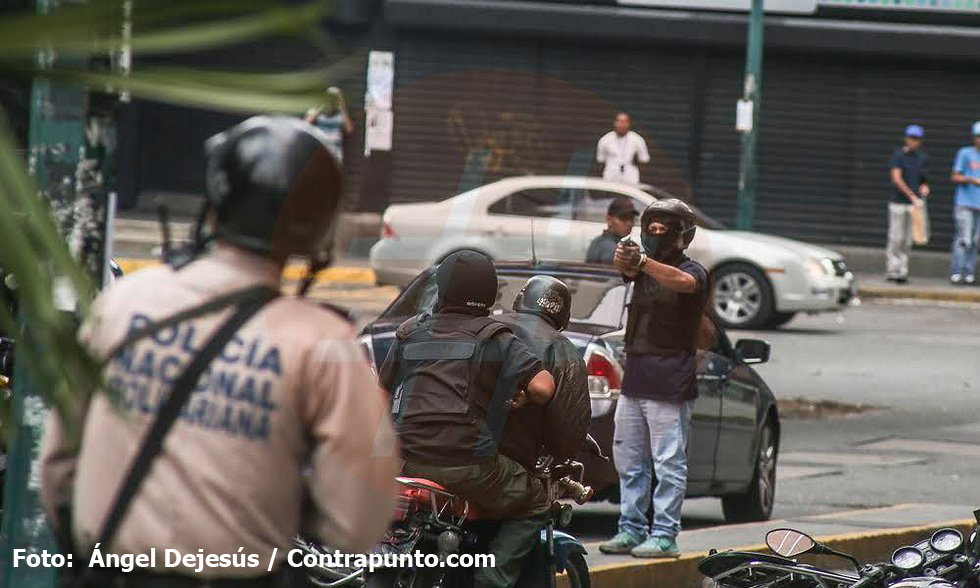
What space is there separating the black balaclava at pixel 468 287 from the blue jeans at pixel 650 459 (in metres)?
2.37

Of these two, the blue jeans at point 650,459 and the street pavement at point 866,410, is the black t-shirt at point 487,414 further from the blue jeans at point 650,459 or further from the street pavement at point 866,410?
the street pavement at point 866,410

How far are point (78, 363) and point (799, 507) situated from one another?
1011 centimetres

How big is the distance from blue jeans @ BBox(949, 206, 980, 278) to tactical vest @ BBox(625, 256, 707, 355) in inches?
624

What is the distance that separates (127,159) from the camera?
2625 centimetres

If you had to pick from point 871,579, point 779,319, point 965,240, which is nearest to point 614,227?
point 871,579

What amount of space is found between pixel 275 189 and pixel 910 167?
71.2 feet

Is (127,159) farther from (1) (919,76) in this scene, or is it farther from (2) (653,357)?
(2) (653,357)

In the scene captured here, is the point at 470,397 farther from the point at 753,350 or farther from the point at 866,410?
the point at 866,410

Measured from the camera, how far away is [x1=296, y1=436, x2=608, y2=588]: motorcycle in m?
5.95

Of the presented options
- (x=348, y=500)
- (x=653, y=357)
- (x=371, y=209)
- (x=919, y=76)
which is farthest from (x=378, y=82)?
(x=348, y=500)

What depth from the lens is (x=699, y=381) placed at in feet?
31.6

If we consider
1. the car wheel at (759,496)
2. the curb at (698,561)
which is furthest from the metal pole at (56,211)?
the car wheel at (759,496)

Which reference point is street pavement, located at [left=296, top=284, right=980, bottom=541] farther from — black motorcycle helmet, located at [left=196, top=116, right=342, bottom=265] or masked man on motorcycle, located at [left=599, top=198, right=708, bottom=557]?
black motorcycle helmet, located at [left=196, top=116, right=342, bottom=265]

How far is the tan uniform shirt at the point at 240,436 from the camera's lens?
2766 mm
